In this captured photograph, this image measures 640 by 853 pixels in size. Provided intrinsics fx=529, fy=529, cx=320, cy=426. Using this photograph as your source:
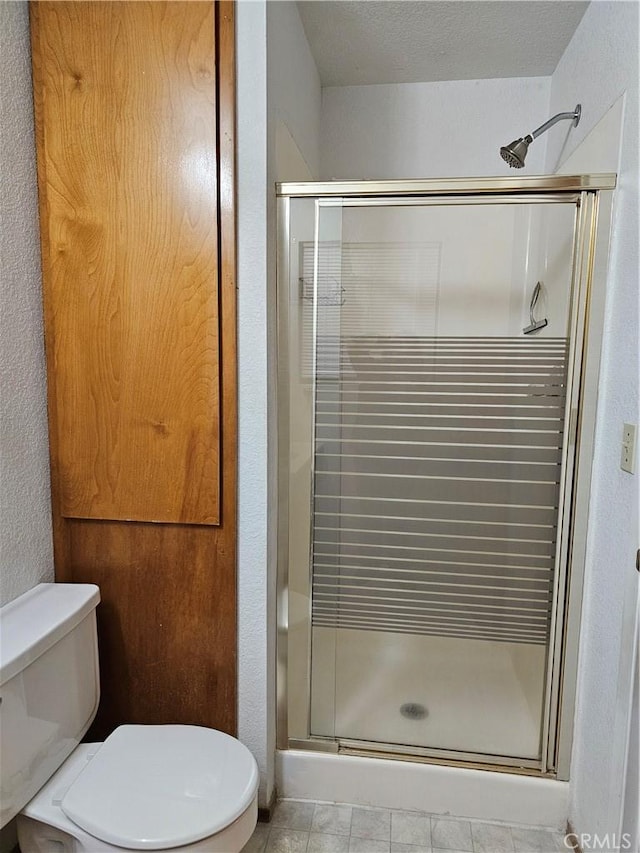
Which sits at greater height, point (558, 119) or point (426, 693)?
point (558, 119)

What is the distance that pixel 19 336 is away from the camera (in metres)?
1.35

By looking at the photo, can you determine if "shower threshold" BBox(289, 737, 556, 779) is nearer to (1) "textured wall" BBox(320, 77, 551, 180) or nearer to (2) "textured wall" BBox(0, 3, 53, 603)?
(2) "textured wall" BBox(0, 3, 53, 603)

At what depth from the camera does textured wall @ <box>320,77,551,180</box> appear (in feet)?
7.09

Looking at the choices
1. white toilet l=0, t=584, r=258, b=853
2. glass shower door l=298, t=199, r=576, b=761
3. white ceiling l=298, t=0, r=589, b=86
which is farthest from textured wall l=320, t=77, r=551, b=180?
white toilet l=0, t=584, r=258, b=853

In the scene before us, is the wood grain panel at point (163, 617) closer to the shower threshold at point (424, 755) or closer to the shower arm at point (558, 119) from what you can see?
the shower threshold at point (424, 755)

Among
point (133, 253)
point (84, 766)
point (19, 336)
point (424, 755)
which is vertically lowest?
point (424, 755)

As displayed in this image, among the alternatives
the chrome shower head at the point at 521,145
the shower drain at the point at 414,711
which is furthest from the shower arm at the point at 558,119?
the shower drain at the point at 414,711

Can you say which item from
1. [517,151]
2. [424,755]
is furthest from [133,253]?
A: [424,755]

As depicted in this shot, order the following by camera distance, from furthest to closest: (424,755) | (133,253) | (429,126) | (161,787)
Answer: (429,126)
(424,755)
(133,253)
(161,787)

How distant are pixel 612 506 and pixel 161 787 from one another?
1.24 meters

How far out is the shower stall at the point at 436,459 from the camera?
1432mm

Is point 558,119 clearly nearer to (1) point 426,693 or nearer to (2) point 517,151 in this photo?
(2) point 517,151
